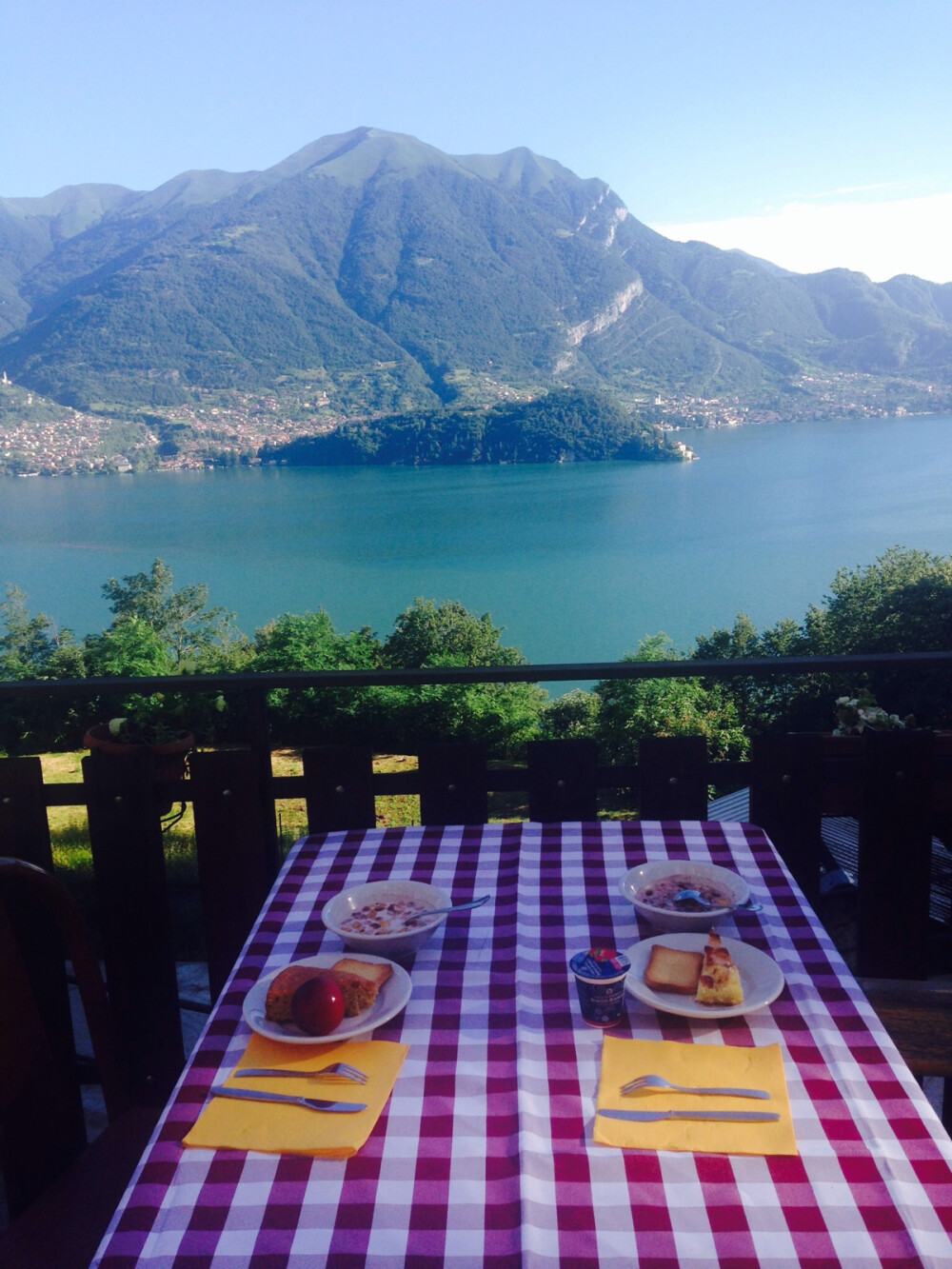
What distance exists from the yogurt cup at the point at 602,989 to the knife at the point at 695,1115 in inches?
5.8

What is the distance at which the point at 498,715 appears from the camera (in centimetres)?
2862

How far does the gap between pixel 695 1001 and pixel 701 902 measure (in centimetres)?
22

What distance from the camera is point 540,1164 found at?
827 mm

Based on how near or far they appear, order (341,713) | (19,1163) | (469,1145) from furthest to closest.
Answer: (341,713) < (19,1163) < (469,1145)

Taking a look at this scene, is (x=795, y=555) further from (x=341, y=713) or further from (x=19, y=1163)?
(x=19, y=1163)

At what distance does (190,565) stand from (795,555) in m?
31.7

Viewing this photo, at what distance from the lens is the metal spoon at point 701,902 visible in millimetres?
1251

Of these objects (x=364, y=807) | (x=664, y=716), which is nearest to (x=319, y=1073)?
(x=364, y=807)

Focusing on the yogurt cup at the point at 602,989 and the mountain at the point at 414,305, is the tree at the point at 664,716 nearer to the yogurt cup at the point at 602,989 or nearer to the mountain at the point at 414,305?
the yogurt cup at the point at 602,989

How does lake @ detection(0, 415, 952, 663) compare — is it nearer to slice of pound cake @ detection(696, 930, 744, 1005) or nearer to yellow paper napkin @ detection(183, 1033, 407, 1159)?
slice of pound cake @ detection(696, 930, 744, 1005)

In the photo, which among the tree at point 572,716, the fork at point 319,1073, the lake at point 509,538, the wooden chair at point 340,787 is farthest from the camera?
the lake at point 509,538

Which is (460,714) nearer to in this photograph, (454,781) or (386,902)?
(454,781)

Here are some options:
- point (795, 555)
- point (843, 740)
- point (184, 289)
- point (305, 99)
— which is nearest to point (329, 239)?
point (305, 99)

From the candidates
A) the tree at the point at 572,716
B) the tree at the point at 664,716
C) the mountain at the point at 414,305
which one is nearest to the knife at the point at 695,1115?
the tree at the point at 664,716
